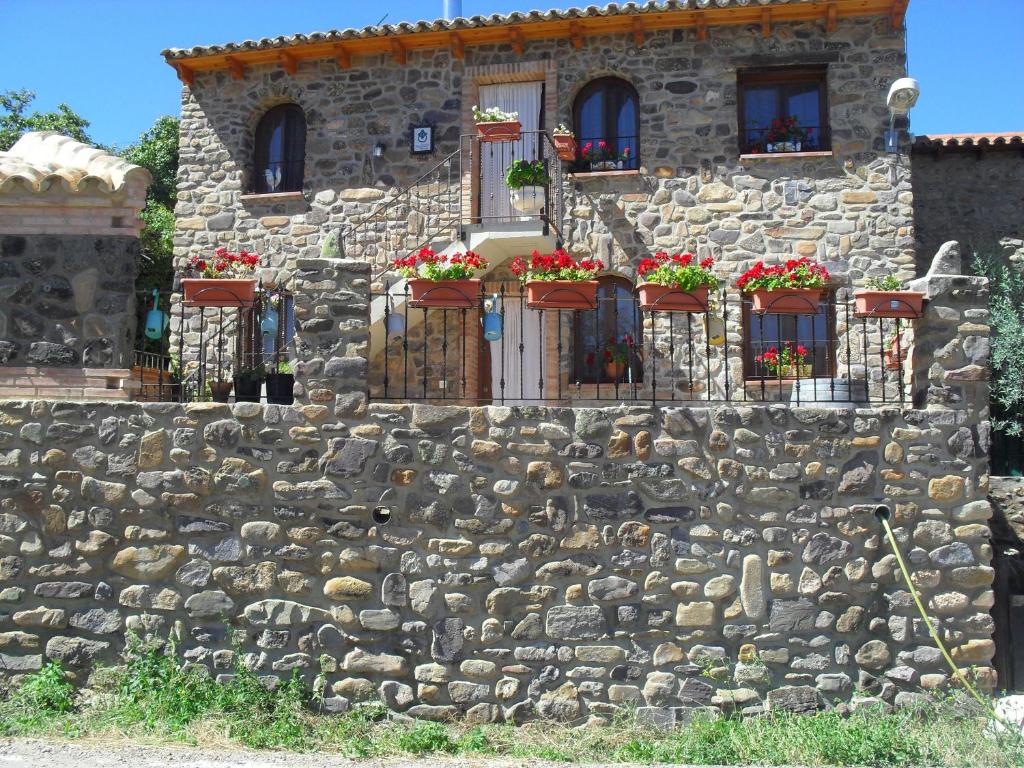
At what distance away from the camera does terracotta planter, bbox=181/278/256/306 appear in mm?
6605

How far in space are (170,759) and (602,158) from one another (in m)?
8.35

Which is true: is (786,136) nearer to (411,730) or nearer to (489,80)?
(489,80)

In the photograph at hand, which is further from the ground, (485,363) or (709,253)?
(709,253)

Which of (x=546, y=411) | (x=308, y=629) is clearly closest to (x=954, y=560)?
(x=546, y=411)

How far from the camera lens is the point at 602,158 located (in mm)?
10820

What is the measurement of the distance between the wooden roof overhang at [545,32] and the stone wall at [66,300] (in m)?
5.57

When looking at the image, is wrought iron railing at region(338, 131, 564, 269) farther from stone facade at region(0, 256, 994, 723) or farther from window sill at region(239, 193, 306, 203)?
stone facade at region(0, 256, 994, 723)

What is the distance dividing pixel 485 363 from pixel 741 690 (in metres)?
6.25

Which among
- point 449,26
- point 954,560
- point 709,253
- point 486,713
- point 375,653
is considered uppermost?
point 449,26

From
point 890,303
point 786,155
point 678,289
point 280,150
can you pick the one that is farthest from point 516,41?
point 890,303

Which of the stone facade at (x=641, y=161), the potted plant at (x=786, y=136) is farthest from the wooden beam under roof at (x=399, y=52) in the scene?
the potted plant at (x=786, y=136)

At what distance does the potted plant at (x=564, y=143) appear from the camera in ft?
33.5

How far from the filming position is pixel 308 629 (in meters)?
5.59

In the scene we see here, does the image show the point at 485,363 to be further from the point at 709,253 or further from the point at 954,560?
the point at 954,560
